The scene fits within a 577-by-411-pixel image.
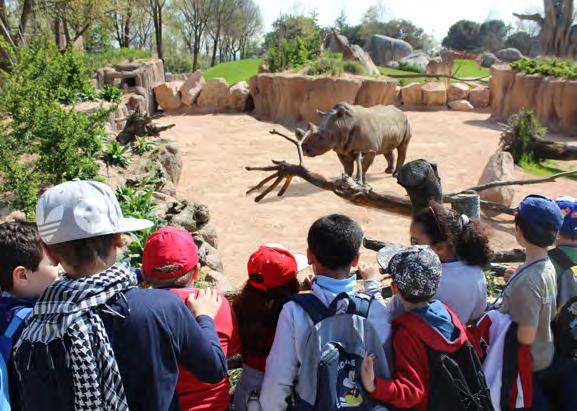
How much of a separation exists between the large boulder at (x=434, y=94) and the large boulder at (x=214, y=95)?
7064mm

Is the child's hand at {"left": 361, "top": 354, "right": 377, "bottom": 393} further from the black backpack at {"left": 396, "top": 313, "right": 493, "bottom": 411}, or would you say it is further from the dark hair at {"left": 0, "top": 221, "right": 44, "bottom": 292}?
the dark hair at {"left": 0, "top": 221, "right": 44, "bottom": 292}

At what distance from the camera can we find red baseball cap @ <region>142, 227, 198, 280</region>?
2.03 meters

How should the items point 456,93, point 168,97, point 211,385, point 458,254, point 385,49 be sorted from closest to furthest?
point 211,385 → point 458,254 → point 168,97 → point 456,93 → point 385,49

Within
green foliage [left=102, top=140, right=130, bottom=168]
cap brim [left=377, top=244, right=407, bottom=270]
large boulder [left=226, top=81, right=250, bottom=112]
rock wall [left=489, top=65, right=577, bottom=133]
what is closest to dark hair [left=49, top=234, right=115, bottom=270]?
cap brim [left=377, top=244, right=407, bottom=270]

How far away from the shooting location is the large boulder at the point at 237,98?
60.1 feet

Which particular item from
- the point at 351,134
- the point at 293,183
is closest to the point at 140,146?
the point at 293,183

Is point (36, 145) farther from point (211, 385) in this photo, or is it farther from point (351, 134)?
point (211, 385)

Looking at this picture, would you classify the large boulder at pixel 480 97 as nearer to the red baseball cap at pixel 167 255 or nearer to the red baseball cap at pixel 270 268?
the red baseball cap at pixel 270 268

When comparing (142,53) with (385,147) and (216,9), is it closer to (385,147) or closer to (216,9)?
(385,147)

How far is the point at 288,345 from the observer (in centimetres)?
191

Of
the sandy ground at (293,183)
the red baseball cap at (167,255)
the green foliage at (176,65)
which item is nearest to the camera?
the red baseball cap at (167,255)

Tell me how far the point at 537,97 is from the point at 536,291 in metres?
16.8

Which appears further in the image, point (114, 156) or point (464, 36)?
point (464, 36)

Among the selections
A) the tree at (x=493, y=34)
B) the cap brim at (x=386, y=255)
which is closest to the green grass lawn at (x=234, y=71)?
the cap brim at (x=386, y=255)
